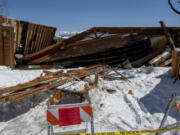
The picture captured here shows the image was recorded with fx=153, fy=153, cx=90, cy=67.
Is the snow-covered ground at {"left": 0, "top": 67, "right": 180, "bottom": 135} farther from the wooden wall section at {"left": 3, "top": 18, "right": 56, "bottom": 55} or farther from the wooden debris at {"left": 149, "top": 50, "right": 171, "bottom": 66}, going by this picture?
the wooden wall section at {"left": 3, "top": 18, "right": 56, "bottom": 55}

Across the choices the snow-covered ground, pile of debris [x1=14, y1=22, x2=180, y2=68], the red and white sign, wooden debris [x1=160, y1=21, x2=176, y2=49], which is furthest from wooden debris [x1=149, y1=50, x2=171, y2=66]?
the red and white sign

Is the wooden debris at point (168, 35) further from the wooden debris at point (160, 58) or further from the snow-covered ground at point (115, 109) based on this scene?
the snow-covered ground at point (115, 109)

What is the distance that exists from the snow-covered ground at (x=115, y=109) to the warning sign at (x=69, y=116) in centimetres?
139

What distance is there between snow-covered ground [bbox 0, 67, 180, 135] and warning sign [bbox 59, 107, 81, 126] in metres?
1.39

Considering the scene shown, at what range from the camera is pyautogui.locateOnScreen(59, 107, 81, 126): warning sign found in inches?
94.2

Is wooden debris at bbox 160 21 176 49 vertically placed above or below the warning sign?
above

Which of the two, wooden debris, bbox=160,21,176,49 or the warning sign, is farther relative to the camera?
wooden debris, bbox=160,21,176,49

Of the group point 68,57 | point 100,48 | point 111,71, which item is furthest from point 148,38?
point 68,57

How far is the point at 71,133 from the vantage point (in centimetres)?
264

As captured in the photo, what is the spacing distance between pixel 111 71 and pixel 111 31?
402 cm

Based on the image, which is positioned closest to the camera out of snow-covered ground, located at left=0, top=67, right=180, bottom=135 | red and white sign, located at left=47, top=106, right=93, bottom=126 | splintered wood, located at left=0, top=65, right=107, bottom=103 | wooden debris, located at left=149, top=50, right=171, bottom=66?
red and white sign, located at left=47, top=106, right=93, bottom=126

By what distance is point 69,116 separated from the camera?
242 centimetres

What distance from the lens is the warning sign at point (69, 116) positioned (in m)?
2.39

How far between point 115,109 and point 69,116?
2411 mm
